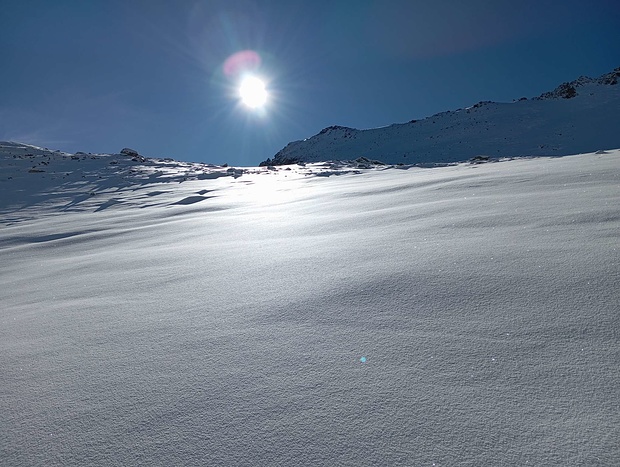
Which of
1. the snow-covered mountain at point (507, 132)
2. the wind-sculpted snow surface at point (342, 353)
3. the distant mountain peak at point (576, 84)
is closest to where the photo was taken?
the wind-sculpted snow surface at point (342, 353)

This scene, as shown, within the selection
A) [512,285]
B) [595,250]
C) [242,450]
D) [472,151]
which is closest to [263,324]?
[242,450]

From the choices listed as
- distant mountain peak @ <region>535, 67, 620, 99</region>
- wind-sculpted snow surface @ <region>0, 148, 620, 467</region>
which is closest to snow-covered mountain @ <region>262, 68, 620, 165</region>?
distant mountain peak @ <region>535, 67, 620, 99</region>

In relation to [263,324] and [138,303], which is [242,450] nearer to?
[263,324]

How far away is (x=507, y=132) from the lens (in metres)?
24.5

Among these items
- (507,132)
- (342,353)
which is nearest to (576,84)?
(507,132)

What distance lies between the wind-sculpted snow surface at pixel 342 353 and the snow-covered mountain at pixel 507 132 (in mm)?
20791

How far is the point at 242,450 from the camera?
0.70 metres

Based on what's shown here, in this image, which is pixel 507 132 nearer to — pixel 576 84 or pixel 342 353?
pixel 576 84

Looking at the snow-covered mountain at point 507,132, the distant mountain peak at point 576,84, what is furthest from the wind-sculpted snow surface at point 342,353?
the distant mountain peak at point 576,84

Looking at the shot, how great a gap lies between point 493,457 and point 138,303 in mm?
1455

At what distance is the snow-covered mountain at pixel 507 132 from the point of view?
21.0 metres

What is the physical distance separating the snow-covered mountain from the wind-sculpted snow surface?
20791 mm

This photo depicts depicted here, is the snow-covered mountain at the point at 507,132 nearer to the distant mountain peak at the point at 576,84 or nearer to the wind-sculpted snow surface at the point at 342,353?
the distant mountain peak at the point at 576,84

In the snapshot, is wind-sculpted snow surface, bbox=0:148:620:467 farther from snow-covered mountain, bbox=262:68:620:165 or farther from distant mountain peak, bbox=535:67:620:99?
distant mountain peak, bbox=535:67:620:99
